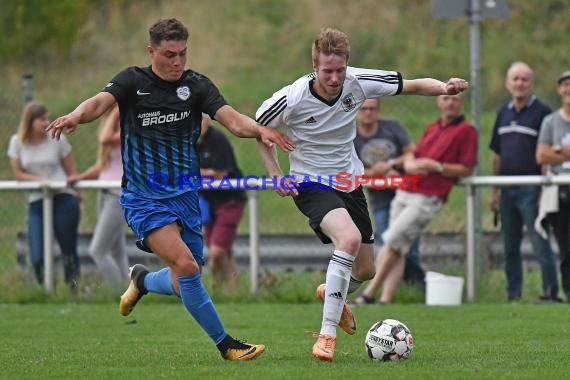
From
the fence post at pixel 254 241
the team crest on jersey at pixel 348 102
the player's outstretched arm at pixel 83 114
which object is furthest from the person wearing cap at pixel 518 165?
the player's outstretched arm at pixel 83 114

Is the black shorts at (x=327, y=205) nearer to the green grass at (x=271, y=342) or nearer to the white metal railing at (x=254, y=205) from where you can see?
the green grass at (x=271, y=342)

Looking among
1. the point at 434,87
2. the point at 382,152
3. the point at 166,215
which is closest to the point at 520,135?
the point at 382,152

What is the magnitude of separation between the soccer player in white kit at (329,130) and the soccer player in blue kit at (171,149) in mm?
389

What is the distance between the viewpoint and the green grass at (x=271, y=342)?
725 cm

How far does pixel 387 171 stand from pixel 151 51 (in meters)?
4.84

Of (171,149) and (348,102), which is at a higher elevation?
(348,102)

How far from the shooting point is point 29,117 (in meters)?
12.9

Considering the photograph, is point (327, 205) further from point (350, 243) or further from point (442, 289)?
point (442, 289)

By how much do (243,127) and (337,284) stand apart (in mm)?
1148

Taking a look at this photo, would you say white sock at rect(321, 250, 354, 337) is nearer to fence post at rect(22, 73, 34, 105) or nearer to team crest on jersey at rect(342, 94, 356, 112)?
team crest on jersey at rect(342, 94, 356, 112)

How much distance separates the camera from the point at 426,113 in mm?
14938

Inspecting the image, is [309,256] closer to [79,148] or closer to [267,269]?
[267,269]

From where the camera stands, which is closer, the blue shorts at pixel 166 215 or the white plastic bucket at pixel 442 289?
the blue shorts at pixel 166 215

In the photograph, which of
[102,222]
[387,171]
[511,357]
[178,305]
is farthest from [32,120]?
[511,357]
